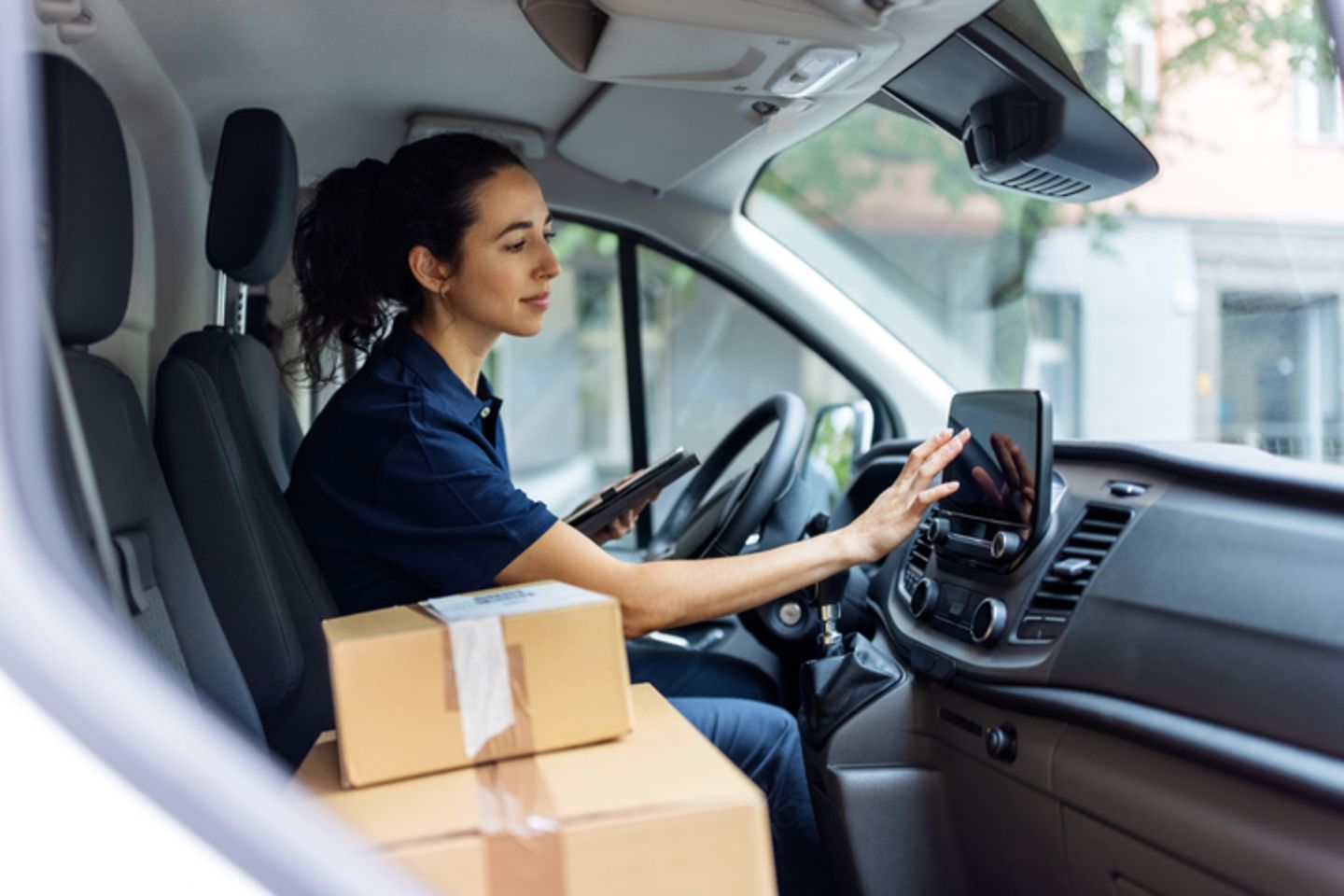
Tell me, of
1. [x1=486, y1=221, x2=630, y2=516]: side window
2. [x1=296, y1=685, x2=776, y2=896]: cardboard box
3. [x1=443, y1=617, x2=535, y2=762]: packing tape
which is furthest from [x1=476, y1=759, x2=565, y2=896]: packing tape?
[x1=486, y1=221, x2=630, y2=516]: side window

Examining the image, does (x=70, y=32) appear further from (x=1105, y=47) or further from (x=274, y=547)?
(x=1105, y=47)

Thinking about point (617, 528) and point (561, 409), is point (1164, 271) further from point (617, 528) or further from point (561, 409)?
point (617, 528)

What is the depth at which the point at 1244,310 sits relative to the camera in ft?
32.7

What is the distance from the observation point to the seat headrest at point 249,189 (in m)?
1.67

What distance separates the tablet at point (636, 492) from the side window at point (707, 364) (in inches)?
17.9

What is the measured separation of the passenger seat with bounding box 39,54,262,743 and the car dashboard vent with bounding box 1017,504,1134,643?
2.90 ft

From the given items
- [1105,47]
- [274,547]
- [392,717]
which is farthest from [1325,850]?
[1105,47]

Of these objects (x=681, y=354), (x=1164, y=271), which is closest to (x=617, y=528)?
(x=681, y=354)

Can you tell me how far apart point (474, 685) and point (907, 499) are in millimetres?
686

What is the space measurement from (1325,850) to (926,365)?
5.46ft

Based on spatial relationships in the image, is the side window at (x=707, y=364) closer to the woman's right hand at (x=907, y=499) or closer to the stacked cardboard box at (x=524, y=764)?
the woman's right hand at (x=907, y=499)

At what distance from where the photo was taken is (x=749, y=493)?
1882 millimetres

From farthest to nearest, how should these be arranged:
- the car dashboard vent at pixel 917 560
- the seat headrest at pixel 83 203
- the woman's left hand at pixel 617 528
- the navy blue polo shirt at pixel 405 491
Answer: the woman's left hand at pixel 617 528 < the car dashboard vent at pixel 917 560 < the navy blue polo shirt at pixel 405 491 < the seat headrest at pixel 83 203

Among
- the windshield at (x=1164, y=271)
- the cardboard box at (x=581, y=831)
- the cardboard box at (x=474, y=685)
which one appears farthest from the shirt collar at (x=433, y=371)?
the windshield at (x=1164, y=271)
